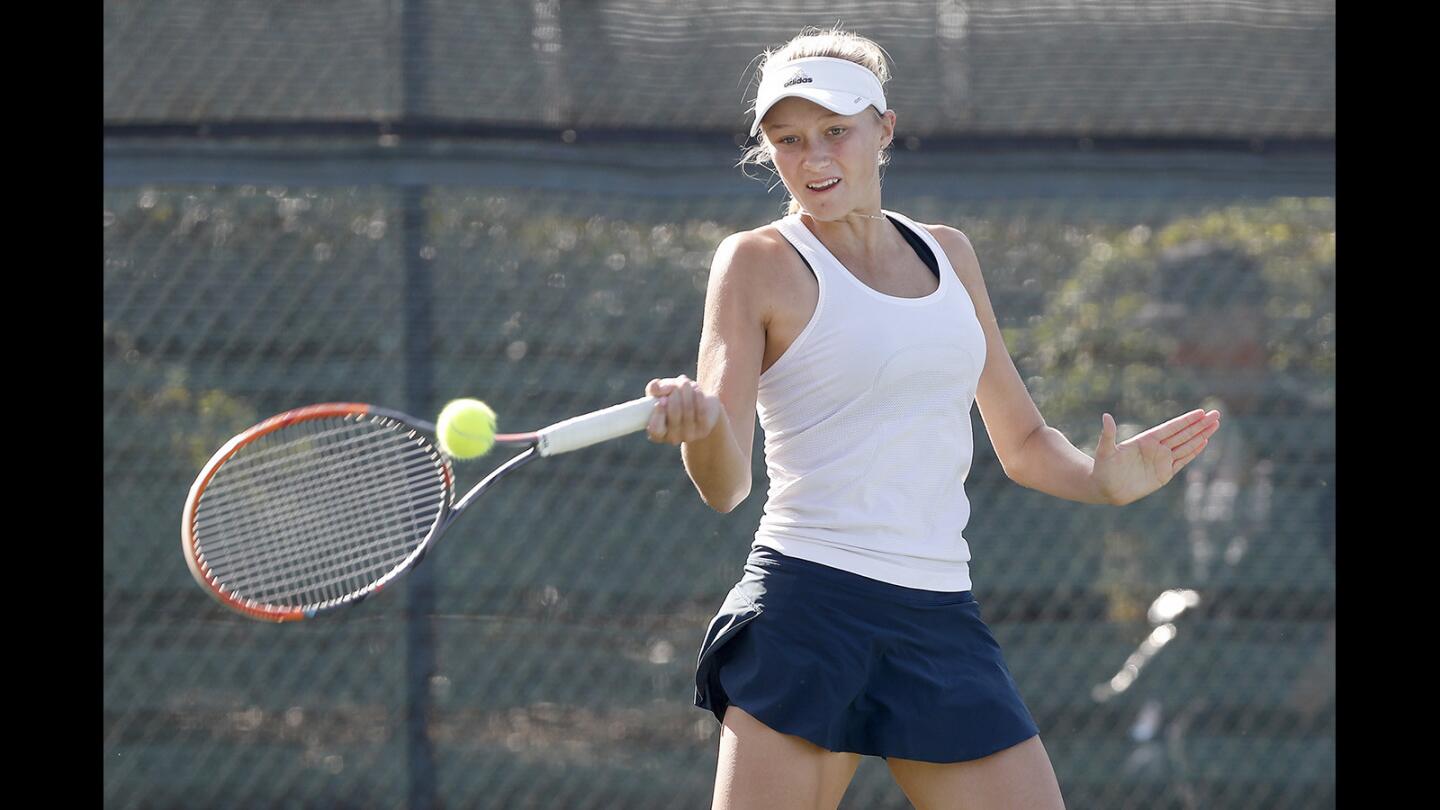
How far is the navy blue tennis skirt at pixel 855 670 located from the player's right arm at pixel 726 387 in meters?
0.17

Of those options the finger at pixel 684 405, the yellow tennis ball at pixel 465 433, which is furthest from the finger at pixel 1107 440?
the yellow tennis ball at pixel 465 433

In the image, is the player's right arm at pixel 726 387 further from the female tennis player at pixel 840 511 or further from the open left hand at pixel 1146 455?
the open left hand at pixel 1146 455

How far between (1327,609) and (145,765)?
2.81 m

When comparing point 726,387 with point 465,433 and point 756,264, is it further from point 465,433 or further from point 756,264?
point 465,433

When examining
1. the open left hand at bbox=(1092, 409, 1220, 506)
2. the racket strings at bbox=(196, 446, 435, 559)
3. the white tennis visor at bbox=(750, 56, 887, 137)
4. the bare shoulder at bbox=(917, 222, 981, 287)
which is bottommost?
the racket strings at bbox=(196, 446, 435, 559)

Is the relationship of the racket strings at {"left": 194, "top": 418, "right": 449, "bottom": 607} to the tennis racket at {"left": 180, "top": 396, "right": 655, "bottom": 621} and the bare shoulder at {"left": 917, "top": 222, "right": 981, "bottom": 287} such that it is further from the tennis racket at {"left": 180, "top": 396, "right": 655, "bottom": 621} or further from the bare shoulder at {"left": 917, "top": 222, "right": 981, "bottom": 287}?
the bare shoulder at {"left": 917, "top": 222, "right": 981, "bottom": 287}

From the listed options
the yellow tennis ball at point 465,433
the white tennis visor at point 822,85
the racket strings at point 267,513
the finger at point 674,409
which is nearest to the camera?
the finger at point 674,409

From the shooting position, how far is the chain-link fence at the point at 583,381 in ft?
12.0

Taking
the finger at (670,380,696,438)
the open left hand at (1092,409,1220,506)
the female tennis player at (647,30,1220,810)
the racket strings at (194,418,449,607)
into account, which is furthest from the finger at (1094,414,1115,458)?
the racket strings at (194,418,449,607)

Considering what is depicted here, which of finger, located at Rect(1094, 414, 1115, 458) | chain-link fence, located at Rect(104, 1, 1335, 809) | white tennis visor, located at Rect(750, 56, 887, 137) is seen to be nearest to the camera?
white tennis visor, located at Rect(750, 56, 887, 137)

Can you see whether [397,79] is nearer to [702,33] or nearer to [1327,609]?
[702,33]

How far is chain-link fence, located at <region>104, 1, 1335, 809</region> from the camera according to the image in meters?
3.64

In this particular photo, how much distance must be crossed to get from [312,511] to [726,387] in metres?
0.87

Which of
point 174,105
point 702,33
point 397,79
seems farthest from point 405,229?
point 702,33
